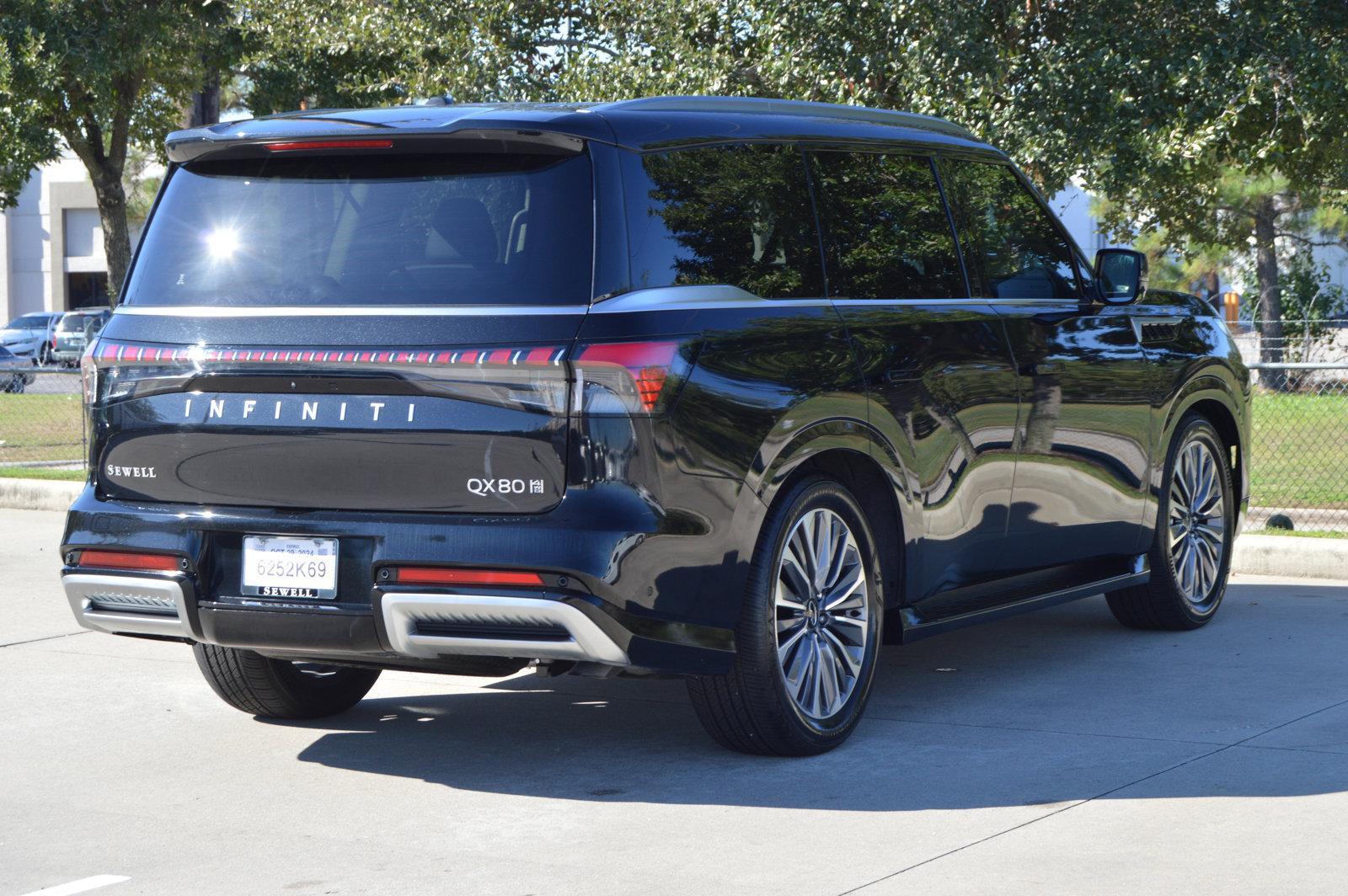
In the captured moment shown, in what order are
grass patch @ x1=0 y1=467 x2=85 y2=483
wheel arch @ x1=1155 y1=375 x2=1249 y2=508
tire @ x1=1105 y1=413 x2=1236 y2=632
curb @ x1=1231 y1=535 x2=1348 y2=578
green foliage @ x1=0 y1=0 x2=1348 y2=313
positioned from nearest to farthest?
wheel arch @ x1=1155 y1=375 x2=1249 y2=508, tire @ x1=1105 y1=413 x2=1236 y2=632, curb @ x1=1231 y1=535 x2=1348 y2=578, green foliage @ x1=0 y1=0 x2=1348 y2=313, grass patch @ x1=0 y1=467 x2=85 y2=483

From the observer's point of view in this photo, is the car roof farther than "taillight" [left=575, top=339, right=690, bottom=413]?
Yes

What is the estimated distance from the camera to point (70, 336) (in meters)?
44.0

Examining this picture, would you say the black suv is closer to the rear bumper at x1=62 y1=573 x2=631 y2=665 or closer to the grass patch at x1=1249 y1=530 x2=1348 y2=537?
the rear bumper at x1=62 y1=573 x2=631 y2=665

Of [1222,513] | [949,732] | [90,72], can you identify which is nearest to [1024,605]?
[949,732]

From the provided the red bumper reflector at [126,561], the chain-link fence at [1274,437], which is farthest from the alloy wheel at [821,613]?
the chain-link fence at [1274,437]

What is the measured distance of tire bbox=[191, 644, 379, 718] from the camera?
21.2 ft

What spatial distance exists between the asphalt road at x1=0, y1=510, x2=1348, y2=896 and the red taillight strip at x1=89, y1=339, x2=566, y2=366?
1303 mm

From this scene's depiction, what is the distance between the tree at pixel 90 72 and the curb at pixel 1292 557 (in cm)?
1472

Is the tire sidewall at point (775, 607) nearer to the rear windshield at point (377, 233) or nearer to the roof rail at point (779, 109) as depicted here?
the rear windshield at point (377, 233)

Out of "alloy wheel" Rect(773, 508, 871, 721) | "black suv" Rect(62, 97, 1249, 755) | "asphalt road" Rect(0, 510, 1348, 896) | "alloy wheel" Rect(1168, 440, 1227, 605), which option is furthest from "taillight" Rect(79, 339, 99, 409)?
"alloy wheel" Rect(1168, 440, 1227, 605)

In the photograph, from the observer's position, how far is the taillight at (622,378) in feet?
16.9

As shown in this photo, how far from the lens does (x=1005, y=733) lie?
20.5ft

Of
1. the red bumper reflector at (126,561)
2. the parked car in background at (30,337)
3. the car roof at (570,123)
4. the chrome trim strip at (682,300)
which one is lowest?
the parked car in background at (30,337)

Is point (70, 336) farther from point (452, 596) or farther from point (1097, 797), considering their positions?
point (1097, 797)
